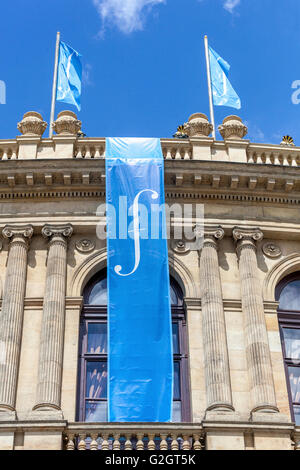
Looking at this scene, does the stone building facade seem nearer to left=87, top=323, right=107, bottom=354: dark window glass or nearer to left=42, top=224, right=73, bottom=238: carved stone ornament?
left=42, top=224, right=73, bottom=238: carved stone ornament

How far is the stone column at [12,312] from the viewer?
17.1m

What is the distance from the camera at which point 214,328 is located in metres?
18.0

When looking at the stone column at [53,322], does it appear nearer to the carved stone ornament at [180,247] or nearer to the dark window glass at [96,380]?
the dark window glass at [96,380]

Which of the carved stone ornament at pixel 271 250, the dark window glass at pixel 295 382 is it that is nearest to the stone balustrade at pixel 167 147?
the carved stone ornament at pixel 271 250

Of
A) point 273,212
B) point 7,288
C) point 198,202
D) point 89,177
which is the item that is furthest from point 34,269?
point 273,212

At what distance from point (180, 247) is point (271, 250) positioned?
2157mm

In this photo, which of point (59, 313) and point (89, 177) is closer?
point (59, 313)

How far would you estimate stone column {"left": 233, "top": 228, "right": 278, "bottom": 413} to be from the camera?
675 inches

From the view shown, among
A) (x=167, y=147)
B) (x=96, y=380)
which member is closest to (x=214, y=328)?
(x=96, y=380)

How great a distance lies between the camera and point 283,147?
70.1 feet

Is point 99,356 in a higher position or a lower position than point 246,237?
lower

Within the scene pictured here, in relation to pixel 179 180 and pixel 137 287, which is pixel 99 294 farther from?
pixel 179 180

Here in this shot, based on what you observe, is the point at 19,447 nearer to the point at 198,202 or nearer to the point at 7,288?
the point at 7,288

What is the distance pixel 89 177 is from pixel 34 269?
256cm
